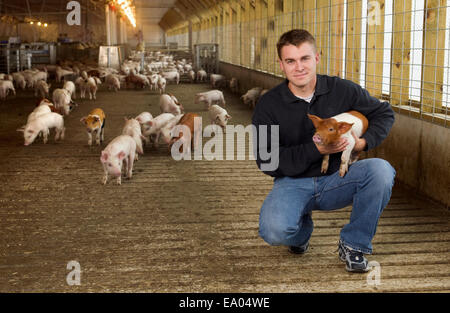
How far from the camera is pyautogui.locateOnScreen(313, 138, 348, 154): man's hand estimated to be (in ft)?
10.1

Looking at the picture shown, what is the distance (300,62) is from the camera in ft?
10.3

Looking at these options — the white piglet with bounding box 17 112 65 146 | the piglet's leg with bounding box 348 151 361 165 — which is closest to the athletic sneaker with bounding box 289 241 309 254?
the piglet's leg with bounding box 348 151 361 165

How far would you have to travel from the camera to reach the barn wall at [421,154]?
176 inches

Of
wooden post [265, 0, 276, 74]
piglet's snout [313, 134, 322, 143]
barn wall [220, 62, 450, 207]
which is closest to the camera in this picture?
piglet's snout [313, 134, 322, 143]

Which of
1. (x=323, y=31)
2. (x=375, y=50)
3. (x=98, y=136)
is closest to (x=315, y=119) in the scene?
(x=375, y=50)

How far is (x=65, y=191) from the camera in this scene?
204 inches

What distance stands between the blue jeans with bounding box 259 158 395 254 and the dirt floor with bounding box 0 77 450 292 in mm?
200

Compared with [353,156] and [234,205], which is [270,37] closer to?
[234,205]

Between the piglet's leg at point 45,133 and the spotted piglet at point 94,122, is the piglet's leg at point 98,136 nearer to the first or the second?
the spotted piglet at point 94,122

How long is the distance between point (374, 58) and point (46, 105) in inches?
197

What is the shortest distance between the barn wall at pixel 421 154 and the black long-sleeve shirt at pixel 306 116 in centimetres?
143

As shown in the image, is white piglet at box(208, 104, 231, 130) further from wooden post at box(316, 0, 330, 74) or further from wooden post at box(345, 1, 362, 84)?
wooden post at box(345, 1, 362, 84)

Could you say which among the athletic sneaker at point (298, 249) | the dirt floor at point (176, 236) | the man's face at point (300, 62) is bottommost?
the dirt floor at point (176, 236)

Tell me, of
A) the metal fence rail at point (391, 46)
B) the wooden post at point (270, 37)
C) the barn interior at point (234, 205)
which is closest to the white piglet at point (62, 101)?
the barn interior at point (234, 205)
